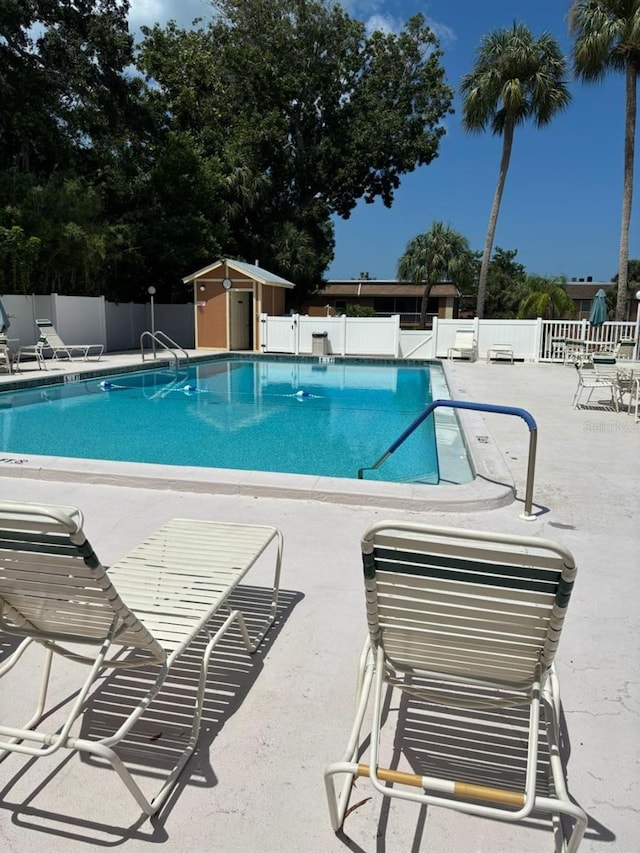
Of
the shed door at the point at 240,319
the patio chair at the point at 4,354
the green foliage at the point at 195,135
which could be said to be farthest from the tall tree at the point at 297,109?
the patio chair at the point at 4,354

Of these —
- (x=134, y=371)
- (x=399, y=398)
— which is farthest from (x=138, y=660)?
(x=134, y=371)

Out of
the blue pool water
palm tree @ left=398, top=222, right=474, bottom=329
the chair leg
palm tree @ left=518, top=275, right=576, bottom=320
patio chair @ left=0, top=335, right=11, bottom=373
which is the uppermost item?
palm tree @ left=398, top=222, right=474, bottom=329

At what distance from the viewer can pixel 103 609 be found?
1.95m

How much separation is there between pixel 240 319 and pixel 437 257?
16208mm

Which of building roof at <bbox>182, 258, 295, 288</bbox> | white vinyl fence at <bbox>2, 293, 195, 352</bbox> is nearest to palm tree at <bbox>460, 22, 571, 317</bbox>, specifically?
building roof at <bbox>182, 258, 295, 288</bbox>

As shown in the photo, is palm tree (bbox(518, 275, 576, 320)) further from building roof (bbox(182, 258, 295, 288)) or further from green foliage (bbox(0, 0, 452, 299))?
building roof (bbox(182, 258, 295, 288))

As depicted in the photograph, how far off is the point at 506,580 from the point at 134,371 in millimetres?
15684

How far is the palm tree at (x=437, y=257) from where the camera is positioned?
34719 millimetres

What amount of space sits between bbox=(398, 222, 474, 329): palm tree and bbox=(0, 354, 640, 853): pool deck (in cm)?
3154

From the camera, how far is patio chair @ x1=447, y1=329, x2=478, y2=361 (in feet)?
62.3

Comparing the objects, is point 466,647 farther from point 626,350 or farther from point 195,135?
point 195,135

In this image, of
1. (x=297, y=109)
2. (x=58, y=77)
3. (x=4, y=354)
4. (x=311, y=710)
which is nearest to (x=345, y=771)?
(x=311, y=710)

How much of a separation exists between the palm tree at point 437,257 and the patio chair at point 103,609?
33973 millimetres

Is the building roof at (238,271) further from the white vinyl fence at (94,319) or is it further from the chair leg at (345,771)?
the chair leg at (345,771)
